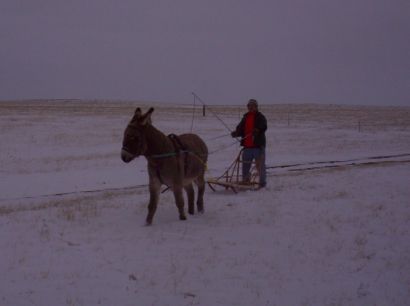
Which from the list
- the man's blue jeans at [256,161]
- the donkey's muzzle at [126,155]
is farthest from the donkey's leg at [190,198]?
the man's blue jeans at [256,161]

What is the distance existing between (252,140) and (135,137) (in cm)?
592

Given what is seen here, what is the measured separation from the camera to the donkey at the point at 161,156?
8422mm

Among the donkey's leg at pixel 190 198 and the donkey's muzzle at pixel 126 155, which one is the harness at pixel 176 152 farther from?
the donkey's leg at pixel 190 198

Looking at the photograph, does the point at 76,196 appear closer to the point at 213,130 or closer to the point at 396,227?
the point at 396,227

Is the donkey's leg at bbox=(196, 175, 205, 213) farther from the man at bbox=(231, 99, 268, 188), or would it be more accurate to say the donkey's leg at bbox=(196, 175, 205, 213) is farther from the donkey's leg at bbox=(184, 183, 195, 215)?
the man at bbox=(231, 99, 268, 188)

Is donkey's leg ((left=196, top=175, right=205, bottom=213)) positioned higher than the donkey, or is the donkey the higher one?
the donkey

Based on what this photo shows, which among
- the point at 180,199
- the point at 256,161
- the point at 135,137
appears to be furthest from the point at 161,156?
the point at 256,161

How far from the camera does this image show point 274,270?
6723 mm

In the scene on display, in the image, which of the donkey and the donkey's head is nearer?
the donkey's head

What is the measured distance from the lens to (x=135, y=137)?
841 cm

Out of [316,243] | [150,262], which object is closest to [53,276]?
[150,262]

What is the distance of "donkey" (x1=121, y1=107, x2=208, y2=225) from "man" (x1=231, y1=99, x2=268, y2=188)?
12.3ft

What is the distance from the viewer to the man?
534 inches

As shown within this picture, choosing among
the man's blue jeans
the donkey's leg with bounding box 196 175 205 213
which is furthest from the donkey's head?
the man's blue jeans
